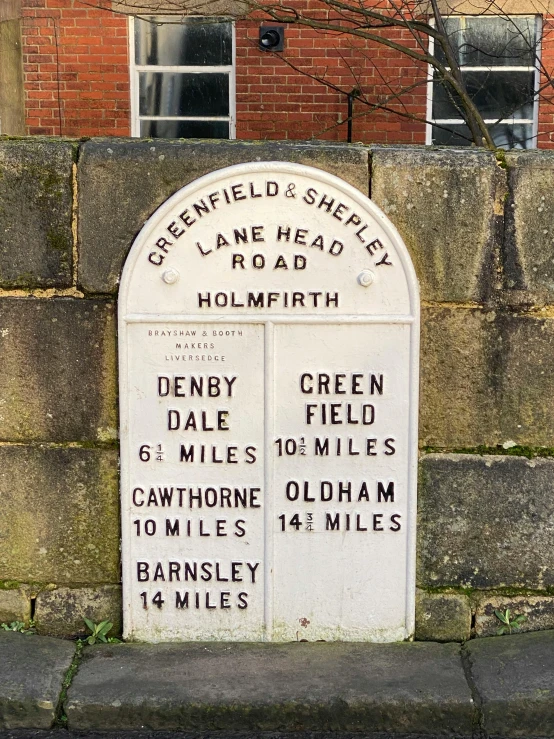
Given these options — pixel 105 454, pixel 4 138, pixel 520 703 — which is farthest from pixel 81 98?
pixel 520 703

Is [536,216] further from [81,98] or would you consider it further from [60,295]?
[81,98]

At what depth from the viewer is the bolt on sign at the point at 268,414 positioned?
121 inches

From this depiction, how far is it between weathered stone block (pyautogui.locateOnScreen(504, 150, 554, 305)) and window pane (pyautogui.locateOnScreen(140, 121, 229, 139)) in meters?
5.32

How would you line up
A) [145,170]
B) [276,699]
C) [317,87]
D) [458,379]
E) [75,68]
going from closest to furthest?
[276,699]
[145,170]
[458,379]
[317,87]
[75,68]

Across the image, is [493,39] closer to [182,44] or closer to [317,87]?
Answer: [317,87]

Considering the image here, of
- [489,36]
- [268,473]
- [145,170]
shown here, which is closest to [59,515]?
[268,473]

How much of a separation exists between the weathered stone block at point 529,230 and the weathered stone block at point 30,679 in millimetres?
2052

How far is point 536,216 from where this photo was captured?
3.08 m

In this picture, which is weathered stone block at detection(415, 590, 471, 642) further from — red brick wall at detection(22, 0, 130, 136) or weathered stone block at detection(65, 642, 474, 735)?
red brick wall at detection(22, 0, 130, 136)

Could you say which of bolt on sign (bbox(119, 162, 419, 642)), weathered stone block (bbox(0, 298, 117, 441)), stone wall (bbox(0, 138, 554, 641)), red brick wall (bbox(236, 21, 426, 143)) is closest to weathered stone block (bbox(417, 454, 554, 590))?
stone wall (bbox(0, 138, 554, 641))

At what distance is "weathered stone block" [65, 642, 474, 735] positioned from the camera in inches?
111

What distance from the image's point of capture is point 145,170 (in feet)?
10.1

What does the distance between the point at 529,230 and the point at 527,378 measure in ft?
1.74

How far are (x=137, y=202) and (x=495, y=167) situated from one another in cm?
127
